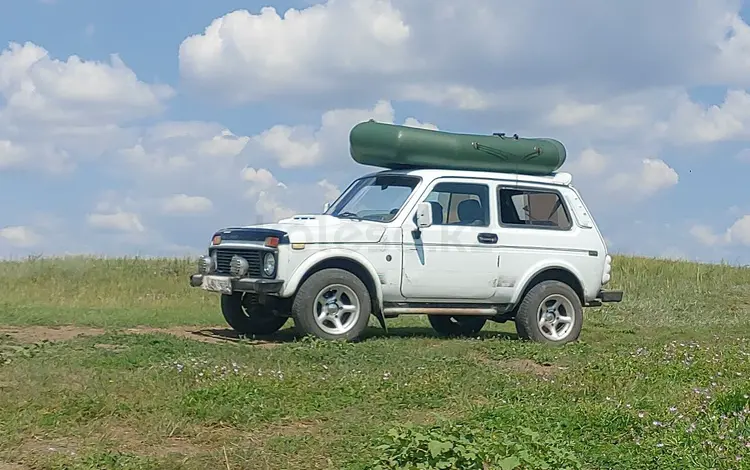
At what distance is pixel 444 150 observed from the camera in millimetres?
10883

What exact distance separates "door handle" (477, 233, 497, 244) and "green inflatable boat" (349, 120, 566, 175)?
85cm

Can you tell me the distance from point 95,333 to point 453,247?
3.94 m

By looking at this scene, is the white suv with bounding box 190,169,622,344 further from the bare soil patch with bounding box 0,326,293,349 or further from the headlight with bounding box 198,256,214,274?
the bare soil patch with bounding box 0,326,293,349

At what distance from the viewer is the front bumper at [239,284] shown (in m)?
9.64

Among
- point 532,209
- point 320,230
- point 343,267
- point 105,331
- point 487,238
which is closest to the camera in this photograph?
point 320,230

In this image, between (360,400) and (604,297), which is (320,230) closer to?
(360,400)

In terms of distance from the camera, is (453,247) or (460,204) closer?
(453,247)

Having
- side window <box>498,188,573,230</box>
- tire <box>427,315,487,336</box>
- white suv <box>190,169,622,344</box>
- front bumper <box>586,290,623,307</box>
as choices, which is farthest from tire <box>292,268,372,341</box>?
front bumper <box>586,290,623,307</box>

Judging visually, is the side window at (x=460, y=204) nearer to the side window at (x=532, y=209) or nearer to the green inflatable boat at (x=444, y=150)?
the side window at (x=532, y=209)

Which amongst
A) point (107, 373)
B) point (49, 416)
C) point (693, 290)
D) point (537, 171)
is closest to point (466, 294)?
point (537, 171)

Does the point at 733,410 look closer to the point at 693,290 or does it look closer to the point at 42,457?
the point at 42,457

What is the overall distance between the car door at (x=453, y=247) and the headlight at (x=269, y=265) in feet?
4.74

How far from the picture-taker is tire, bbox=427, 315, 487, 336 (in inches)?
488

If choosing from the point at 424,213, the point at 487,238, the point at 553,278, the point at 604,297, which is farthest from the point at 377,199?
the point at 604,297
